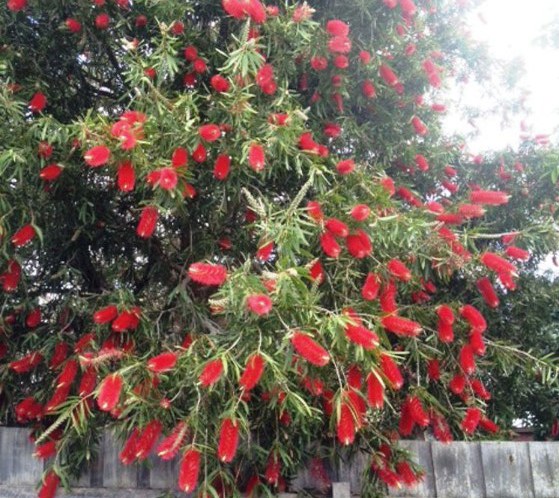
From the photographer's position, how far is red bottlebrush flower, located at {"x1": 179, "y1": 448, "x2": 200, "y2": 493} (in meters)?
2.24

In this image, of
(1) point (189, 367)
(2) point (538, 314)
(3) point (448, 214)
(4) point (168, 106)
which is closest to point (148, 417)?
(1) point (189, 367)

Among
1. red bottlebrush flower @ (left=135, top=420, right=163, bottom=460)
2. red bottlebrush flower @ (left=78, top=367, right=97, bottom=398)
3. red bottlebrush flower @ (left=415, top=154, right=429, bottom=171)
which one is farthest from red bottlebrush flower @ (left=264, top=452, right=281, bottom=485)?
red bottlebrush flower @ (left=415, top=154, right=429, bottom=171)

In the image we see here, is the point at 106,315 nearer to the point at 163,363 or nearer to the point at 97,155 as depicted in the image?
the point at 163,363

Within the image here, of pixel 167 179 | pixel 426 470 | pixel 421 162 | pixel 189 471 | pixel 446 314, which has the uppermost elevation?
pixel 421 162

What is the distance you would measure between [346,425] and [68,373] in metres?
1.43

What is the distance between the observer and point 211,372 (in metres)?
2.10

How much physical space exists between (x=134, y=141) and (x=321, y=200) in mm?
910

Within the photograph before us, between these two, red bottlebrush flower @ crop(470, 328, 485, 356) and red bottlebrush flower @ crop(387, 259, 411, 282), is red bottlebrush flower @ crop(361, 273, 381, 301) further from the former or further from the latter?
red bottlebrush flower @ crop(470, 328, 485, 356)

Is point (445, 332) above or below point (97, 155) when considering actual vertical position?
below

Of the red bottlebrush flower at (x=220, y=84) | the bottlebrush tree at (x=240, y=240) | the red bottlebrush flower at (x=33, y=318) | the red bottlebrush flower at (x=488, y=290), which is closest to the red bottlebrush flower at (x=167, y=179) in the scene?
the bottlebrush tree at (x=240, y=240)

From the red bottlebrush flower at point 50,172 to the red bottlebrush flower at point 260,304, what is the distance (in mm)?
1366

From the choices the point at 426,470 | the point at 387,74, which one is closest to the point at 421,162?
the point at 387,74

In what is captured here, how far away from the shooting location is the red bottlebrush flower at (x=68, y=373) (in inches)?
115

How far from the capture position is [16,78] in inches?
139
